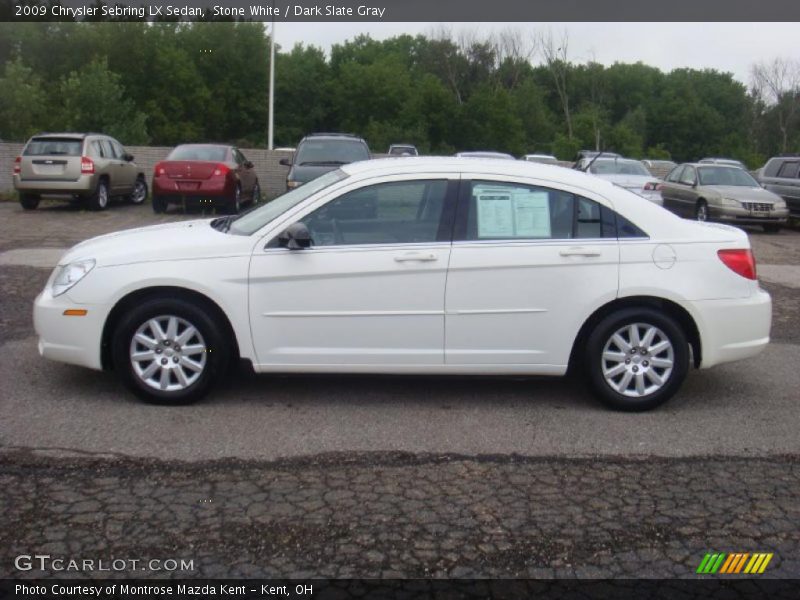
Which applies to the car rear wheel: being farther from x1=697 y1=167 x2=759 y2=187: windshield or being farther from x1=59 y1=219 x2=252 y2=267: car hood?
x1=59 y1=219 x2=252 y2=267: car hood

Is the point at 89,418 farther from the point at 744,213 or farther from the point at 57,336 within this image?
the point at 744,213

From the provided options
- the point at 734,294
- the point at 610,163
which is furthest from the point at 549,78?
the point at 734,294

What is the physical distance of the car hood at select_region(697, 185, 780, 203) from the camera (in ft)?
65.5

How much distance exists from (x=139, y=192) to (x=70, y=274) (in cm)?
1746

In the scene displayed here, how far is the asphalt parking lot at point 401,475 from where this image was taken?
406 cm

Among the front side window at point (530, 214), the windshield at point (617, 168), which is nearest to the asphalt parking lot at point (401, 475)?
the front side window at point (530, 214)

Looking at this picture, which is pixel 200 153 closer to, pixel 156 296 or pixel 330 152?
pixel 330 152

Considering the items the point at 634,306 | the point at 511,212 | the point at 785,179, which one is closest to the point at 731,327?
the point at 634,306

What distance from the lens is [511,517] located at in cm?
443

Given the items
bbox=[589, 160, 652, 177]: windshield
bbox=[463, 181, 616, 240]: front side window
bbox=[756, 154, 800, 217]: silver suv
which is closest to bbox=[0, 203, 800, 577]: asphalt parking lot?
bbox=[463, 181, 616, 240]: front side window

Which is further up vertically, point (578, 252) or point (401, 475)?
point (578, 252)

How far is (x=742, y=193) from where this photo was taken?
66.0ft

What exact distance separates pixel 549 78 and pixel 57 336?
248 ft

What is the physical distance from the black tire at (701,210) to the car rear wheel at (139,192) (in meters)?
13.3
